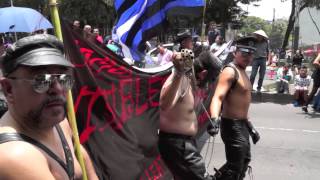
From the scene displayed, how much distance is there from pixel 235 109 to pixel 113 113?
4.29ft

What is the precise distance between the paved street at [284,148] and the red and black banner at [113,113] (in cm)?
184

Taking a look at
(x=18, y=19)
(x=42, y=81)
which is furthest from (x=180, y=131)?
(x=18, y=19)

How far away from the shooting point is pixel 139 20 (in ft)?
16.3

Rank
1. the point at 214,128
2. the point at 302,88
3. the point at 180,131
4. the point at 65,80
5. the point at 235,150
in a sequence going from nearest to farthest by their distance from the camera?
the point at 65,80, the point at 180,131, the point at 214,128, the point at 235,150, the point at 302,88

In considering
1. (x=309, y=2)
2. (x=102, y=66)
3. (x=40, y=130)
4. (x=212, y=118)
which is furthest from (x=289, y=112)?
(x=309, y=2)

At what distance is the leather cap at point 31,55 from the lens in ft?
5.63

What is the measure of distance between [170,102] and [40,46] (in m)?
2.14

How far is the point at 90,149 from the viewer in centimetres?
364

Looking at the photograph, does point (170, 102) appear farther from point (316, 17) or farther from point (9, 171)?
point (316, 17)

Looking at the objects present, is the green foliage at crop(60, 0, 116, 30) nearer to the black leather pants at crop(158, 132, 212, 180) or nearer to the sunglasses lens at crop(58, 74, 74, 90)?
the black leather pants at crop(158, 132, 212, 180)

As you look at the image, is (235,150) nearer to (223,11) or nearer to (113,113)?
(113,113)

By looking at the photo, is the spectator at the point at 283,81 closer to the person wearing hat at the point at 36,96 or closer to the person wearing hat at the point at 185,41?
the person wearing hat at the point at 185,41

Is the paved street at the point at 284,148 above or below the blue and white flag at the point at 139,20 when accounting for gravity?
below

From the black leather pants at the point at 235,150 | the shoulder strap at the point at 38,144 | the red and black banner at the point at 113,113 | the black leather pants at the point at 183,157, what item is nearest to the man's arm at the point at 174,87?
the black leather pants at the point at 183,157
